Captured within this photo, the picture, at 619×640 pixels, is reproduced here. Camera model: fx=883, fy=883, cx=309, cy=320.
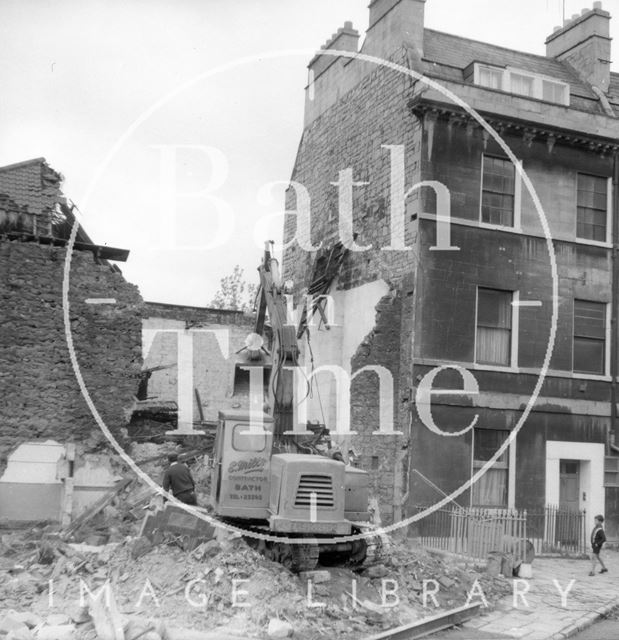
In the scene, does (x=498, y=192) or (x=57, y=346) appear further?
(x=498, y=192)

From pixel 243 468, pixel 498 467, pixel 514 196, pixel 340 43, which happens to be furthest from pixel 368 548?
pixel 340 43

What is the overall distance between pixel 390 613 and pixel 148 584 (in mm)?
3240

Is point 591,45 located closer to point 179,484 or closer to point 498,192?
point 498,192

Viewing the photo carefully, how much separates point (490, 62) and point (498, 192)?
3.85 m

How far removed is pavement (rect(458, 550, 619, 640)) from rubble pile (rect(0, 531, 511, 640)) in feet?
1.89

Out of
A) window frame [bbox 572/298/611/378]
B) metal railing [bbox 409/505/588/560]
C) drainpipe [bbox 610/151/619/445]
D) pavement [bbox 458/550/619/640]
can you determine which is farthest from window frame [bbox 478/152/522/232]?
pavement [bbox 458/550/619/640]

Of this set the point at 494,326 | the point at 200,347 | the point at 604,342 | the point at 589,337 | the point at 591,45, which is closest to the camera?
the point at 494,326

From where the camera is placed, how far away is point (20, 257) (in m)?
A: 17.5

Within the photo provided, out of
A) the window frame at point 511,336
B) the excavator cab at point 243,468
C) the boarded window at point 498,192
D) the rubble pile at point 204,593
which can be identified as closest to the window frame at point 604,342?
the window frame at point 511,336

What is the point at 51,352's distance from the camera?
690 inches

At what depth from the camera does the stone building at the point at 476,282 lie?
20.5m

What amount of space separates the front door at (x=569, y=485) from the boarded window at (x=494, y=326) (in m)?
3.06

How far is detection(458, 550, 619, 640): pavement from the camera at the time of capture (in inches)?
465

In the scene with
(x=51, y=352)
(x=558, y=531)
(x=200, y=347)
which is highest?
(x=200, y=347)
